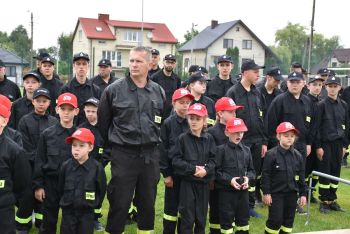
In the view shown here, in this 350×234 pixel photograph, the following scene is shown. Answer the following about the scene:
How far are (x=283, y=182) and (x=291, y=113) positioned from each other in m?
1.67

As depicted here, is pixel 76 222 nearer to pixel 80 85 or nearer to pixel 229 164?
pixel 229 164

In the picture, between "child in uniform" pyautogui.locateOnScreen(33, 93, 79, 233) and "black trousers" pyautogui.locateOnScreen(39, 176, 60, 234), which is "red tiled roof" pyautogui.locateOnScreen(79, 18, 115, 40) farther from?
"black trousers" pyautogui.locateOnScreen(39, 176, 60, 234)

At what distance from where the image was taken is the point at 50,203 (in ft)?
16.9

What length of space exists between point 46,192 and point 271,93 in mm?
4573

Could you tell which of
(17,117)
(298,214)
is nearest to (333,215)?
(298,214)

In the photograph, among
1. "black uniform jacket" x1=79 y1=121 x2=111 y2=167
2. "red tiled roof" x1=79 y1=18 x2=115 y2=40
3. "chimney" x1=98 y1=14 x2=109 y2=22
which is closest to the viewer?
"black uniform jacket" x1=79 y1=121 x2=111 y2=167

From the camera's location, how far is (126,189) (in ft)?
14.8

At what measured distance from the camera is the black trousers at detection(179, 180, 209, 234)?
5.05 meters

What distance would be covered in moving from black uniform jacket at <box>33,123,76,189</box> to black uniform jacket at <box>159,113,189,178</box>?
3.69ft

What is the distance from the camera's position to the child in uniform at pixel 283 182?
5.59 metres

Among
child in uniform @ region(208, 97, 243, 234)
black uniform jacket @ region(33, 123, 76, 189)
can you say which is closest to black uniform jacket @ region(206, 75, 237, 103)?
child in uniform @ region(208, 97, 243, 234)

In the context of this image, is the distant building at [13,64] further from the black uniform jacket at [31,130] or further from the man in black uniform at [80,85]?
the black uniform jacket at [31,130]

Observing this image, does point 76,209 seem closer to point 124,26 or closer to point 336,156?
point 336,156

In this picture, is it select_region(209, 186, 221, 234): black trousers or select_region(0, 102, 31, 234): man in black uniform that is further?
select_region(209, 186, 221, 234): black trousers
